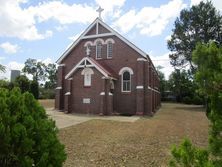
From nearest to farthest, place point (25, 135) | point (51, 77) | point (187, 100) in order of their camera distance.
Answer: point (25, 135) < point (187, 100) < point (51, 77)

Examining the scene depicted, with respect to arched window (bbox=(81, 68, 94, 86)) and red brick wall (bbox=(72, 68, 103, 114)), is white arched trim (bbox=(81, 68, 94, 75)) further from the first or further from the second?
red brick wall (bbox=(72, 68, 103, 114))

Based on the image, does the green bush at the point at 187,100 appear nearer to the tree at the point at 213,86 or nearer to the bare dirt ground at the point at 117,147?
the bare dirt ground at the point at 117,147

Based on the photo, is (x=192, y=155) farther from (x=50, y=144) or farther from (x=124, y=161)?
(x=124, y=161)

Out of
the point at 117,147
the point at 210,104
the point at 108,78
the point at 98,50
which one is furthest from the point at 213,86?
the point at 98,50

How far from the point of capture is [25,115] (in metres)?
4.06

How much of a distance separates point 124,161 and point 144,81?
19.2m

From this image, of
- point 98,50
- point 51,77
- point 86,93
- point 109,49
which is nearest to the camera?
point 86,93

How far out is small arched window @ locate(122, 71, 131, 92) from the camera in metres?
28.5

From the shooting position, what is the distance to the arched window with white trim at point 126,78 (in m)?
28.4

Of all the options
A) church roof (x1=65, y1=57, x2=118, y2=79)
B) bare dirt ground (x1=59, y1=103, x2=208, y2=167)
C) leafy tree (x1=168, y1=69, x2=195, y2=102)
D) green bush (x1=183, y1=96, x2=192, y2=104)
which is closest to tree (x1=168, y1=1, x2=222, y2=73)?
leafy tree (x1=168, y1=69, x2=195, y2=102)

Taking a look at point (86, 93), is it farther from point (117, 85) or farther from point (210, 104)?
point (210, 104)

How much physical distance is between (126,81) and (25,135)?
2508 centimetres

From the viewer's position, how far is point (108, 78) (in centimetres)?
2645

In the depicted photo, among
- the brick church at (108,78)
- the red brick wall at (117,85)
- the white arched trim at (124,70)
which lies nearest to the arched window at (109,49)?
the brick church at (108,78)
